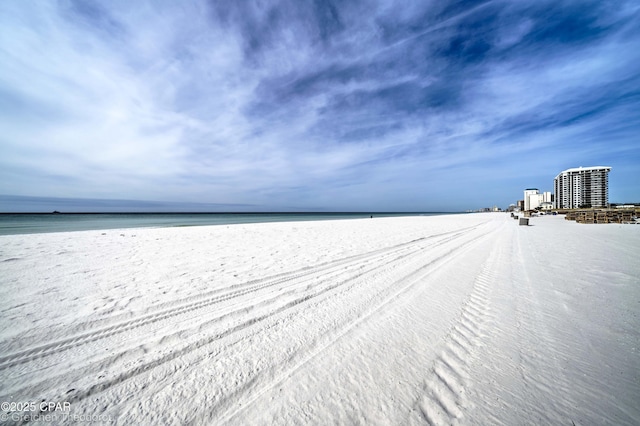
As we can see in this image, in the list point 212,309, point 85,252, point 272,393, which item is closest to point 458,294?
point 272,393

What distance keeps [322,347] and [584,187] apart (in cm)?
11100

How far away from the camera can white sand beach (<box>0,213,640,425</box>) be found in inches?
77.4

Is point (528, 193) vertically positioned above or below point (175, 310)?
above

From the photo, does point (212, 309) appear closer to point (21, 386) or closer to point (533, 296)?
point (21, 386)

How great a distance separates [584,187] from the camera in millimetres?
73875

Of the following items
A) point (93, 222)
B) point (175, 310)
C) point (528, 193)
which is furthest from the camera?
point (528, 193)

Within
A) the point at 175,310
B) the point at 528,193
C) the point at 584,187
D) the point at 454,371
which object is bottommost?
the point at 454,371

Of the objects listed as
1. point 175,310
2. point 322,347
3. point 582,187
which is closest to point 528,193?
point 582,187

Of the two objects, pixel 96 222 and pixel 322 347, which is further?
pixel 96 222

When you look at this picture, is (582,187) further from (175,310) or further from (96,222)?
(96,222)

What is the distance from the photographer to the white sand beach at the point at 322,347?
6.45 ft

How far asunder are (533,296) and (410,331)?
9.79 ft

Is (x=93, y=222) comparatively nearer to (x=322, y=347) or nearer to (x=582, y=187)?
(x=322, y=347)

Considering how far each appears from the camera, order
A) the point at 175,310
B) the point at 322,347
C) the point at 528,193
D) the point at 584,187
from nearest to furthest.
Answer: the point at 322,347
the point at 175,310
the point at 584,187
the point at 528,193
